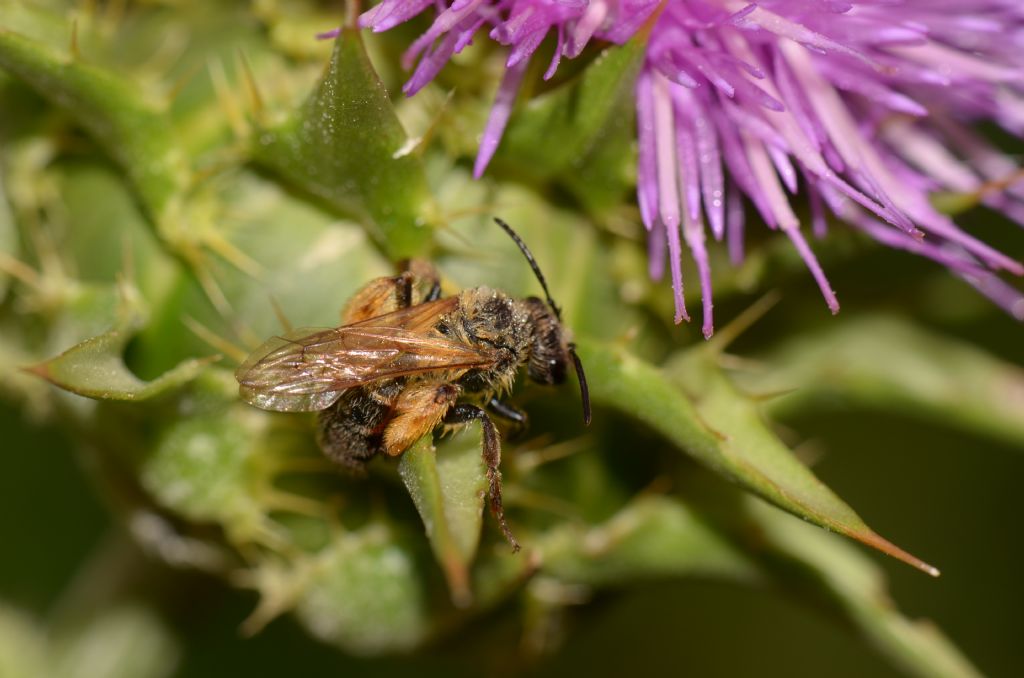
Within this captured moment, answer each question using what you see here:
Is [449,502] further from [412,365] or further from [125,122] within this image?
[125,122]

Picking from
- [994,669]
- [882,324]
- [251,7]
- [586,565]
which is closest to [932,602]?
[994,669]

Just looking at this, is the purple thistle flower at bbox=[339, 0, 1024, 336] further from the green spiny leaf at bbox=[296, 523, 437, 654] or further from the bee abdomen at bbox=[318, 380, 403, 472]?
the green spiny leaf at bbox=[296, 523, 437, 654]

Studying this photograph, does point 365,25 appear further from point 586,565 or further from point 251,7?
point 586,565

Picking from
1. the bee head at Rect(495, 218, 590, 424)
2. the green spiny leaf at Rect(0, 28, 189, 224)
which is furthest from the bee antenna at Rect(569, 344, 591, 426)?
the green spiny leaf at Rect(0, 28, 189, 224)

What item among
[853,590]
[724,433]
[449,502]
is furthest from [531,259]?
[853,590]

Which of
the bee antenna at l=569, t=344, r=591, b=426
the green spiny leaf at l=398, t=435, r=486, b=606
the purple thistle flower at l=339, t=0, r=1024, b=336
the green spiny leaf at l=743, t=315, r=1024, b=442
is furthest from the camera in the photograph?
the green spiny leaf at l=743, t=315, r=1024, b=442

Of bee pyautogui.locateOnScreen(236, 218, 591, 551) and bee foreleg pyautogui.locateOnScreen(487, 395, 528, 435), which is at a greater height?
bee pyautogui.locateOnScreen(236, 218, 591, 551)
